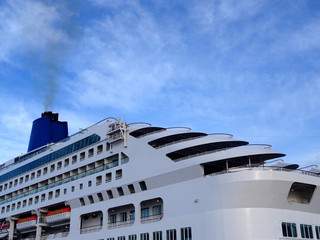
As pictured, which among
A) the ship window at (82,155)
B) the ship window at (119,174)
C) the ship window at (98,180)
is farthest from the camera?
the ship window at (82,155)

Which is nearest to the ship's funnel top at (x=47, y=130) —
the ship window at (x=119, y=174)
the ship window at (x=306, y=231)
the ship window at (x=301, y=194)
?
the ship window at (x=119, y=174)

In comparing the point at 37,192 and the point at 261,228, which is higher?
the point at 37,192

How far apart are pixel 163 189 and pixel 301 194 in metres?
10.3

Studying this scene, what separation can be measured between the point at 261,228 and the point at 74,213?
62.1 ft

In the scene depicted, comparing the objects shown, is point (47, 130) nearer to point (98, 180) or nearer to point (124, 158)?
point (98, 180)

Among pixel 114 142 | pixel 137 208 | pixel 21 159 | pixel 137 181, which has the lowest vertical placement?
pixel 137 208

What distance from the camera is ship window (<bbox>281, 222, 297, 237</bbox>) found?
23844 millimetres

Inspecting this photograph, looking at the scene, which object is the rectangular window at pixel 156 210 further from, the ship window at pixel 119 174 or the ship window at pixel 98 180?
the ship window at pixel 98 180

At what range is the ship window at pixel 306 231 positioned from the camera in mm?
24812

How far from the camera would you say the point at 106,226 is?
31.0m

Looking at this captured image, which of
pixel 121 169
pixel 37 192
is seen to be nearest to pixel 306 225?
pixel 121 169

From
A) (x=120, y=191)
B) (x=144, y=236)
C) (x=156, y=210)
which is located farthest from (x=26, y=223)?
(x=144, y=236)

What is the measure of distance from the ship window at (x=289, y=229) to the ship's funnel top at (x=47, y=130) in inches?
1334

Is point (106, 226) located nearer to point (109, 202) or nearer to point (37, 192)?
point (109, 202)
